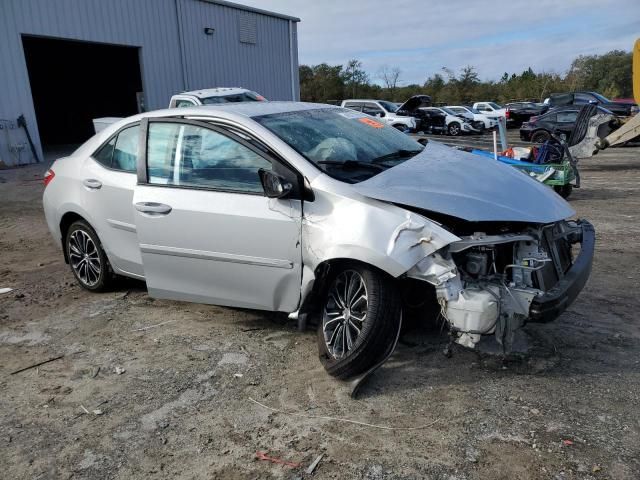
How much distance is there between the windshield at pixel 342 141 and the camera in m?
3.61

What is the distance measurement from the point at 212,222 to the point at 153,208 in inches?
22.1

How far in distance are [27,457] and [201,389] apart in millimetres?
991

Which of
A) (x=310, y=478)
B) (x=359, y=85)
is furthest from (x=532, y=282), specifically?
(x=359, y=85)

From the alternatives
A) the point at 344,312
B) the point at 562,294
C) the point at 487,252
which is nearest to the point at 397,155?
the point at 487,252

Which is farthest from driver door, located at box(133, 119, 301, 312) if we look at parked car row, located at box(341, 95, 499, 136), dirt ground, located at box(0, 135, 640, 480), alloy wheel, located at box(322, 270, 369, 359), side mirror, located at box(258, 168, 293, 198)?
parked car row, located at box(341, 95, 499, 136)

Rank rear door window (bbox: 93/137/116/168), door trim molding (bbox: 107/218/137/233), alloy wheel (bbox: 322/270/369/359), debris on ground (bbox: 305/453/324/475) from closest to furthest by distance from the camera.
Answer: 1. debris on ground (bbox: 305/453/324/475)
2. alloy wheel (bbox: 322/270/369/359)
3. door trim molding (bbox: 107/218/137/233)
4. rear door window (bbox: 93/137/116/168)

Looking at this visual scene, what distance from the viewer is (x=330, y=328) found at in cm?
352

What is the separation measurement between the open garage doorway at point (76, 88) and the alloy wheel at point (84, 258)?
19.4m

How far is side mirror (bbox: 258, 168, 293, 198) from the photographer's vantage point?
3.37 meters

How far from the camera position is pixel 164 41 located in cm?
1861

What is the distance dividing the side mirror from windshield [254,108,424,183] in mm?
279

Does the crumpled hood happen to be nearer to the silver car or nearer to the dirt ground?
the silver car

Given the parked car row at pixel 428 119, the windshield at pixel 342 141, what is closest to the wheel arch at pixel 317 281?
the windshield at pixel 342 141

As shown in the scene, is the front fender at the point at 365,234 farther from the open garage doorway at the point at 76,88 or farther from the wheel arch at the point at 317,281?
the open garage doorway at the point at 76,88
